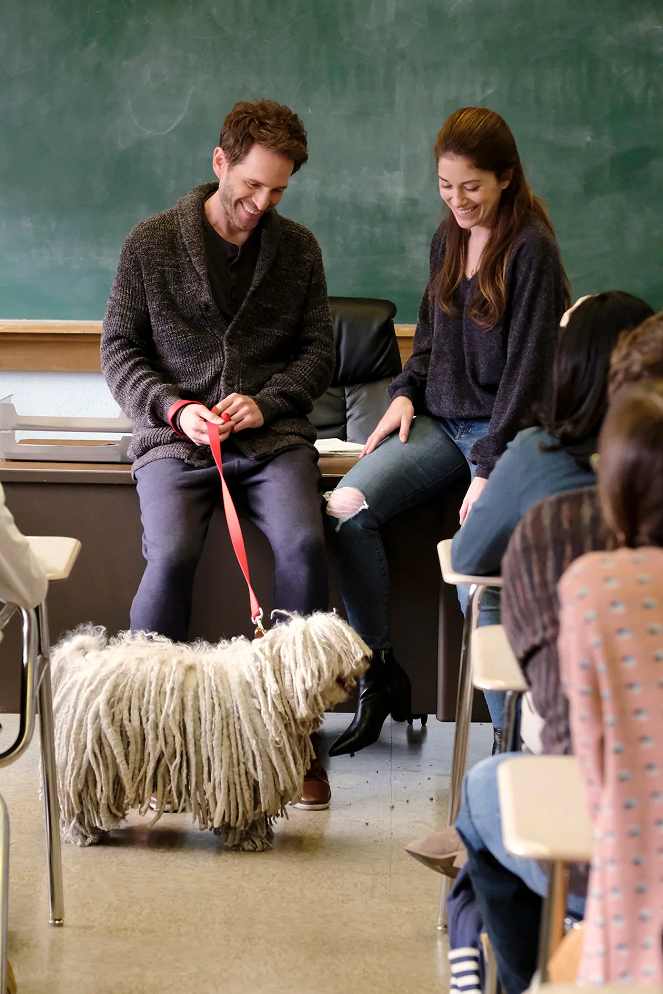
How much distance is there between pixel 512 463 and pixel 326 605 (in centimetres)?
72

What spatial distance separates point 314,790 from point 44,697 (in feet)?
2.28

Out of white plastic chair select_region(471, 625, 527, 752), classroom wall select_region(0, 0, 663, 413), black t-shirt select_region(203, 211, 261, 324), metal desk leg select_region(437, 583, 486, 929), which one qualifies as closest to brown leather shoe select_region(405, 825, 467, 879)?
metal desk leg select_region(437, 583, 486, 929)

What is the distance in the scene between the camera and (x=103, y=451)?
2244 mm

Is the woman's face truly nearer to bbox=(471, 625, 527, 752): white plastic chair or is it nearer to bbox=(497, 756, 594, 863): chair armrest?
bbox=(471, 625, 527, 752): white plastic chair

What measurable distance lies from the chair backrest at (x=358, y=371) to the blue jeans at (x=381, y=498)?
82cm

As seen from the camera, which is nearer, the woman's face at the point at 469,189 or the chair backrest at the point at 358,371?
the woman's face at the point at 469,189

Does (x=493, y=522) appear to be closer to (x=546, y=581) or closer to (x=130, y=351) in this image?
(x=546, y=581)

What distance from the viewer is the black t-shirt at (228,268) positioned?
7.16ft

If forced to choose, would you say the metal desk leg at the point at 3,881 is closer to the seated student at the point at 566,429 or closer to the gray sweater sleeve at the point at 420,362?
the seated student at the point at 566,429

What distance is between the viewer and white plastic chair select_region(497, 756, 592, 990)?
78 cm

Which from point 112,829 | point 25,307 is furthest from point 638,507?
point 25,307

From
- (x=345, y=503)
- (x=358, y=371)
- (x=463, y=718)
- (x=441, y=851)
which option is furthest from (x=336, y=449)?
(x=441, y=851)

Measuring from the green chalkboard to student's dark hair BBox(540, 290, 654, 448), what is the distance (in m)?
2.25

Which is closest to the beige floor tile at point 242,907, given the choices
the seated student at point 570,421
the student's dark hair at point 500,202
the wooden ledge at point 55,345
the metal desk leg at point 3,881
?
the metal desk leg at point 3,881
